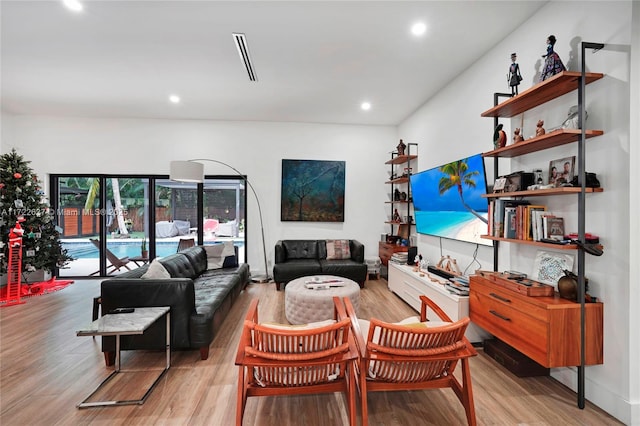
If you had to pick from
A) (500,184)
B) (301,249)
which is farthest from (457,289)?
(301,249)

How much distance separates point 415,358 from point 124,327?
Answer: 204cm

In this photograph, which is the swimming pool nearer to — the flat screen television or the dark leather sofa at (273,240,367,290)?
the dark leather sofa at (273,240,367,290)

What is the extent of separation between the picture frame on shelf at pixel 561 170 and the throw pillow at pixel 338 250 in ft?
11.8

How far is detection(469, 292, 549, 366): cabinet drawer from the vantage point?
1.95 metres

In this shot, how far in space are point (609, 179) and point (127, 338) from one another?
4.04m

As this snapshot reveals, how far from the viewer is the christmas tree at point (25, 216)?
4480mm

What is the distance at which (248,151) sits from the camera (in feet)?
18.8

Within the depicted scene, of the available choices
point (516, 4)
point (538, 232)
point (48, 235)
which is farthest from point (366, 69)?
point (48, 235)

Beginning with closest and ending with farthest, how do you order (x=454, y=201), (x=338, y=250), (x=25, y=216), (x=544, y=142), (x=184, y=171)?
(x=544, y=142)
(x=454, y=201)
(x=184, y=171)
(x=25, y=216)
(x=338, y=250)

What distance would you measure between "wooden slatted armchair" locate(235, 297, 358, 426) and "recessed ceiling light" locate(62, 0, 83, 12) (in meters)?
3.10

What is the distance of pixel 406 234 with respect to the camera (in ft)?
17.0

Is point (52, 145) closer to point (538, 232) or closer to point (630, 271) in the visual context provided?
point (538, 232)

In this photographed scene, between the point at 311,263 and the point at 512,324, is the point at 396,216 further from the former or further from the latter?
the point at 512,324

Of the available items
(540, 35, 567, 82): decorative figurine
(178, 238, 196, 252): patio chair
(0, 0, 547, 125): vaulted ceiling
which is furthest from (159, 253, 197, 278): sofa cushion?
(540, 35, 567, 82): decorative figurine
